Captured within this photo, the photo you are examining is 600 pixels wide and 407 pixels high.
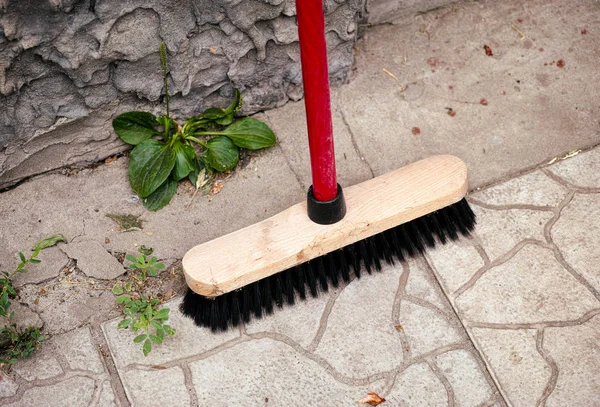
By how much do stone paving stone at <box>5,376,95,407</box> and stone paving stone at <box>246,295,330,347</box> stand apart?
0.46 meters

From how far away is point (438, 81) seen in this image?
2.65 meters

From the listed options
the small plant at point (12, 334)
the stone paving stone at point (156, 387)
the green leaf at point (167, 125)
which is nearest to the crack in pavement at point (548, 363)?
the stone paving stone at point (156, 387)

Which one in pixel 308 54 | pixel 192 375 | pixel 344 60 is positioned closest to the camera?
pixel 308 54

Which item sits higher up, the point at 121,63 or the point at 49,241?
the point at 121,63

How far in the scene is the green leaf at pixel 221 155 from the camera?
2.39 m

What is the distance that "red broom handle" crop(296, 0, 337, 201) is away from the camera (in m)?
1.70

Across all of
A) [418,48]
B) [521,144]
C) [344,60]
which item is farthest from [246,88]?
[521,144]

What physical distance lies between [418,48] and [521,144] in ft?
1.70

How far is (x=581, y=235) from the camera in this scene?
7.50 feet

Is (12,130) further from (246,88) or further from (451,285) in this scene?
(451,285)

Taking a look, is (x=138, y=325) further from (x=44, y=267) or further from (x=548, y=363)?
(x=548, y=363)

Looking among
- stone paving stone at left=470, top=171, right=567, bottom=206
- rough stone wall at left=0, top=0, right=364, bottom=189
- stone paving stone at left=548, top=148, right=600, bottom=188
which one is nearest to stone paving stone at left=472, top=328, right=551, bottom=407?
stone paving stone at left=470, top=171, right=567, bottom=206

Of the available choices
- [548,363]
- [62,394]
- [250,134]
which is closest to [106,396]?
[62,394]

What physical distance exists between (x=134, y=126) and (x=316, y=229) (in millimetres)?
722
